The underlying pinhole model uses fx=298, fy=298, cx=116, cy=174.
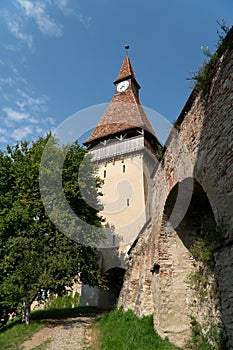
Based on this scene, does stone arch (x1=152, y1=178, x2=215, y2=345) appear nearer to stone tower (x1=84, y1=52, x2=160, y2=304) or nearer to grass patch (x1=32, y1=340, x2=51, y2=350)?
grass patch (x1=32, y1=340, x2=51, y2=350)

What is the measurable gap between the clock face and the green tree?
52.8 feet

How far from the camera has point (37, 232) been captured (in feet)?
38.3

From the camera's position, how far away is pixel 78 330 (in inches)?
364

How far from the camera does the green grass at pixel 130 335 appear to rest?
6238 mm

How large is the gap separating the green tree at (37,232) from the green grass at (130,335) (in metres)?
2.77

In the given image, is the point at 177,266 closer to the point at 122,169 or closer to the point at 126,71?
the point at 122,169

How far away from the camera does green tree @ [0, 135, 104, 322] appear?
1034cm

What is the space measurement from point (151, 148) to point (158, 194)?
15125 millimetres


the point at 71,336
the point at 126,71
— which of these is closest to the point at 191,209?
the point at 71,336

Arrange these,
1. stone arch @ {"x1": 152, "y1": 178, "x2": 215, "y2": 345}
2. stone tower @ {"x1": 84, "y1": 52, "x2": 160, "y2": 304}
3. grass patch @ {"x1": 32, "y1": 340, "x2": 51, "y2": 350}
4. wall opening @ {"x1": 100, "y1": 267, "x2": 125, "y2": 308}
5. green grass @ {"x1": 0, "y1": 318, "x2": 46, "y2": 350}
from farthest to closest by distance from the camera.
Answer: stone tower @ {"x1": 84, "y1": 52, "x2": 160, "y2": 304}
wall opening @ {"x1": 100, "y1": 267, "x2": 125, "y2": 308}
green grass @ {"x1": 0, "y1": 318, "x2": 46, "y2": 350}
grass patch @ {"x1": 32, "y1": 340, "x2": 51, "y2": 350}
stone arch @ {"x1": 152, "y1": 178, "x2": 215, "y2": 345}

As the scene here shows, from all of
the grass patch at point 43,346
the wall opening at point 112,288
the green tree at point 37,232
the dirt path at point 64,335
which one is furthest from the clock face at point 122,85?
the grass patch at point 43,346

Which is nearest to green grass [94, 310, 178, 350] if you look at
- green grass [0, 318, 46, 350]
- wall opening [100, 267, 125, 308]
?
green grass [0, 318, 46, 350]

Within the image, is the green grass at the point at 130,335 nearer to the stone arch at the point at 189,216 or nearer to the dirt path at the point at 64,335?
the dirt path at the point at 64,335

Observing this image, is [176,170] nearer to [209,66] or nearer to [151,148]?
[209,66]
